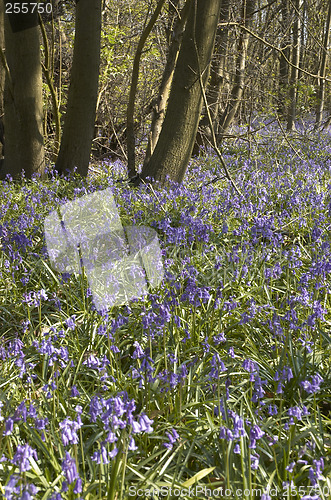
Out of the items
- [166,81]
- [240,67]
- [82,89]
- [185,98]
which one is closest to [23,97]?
[82,89]

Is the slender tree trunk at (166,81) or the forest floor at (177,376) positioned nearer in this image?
the forest floor at (177,376)

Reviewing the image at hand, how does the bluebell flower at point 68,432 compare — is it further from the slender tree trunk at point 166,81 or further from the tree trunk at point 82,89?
the tree trunk at point 82,89

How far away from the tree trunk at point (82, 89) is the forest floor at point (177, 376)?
6.92 feet

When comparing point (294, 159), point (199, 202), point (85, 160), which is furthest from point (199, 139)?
point (199, 202)

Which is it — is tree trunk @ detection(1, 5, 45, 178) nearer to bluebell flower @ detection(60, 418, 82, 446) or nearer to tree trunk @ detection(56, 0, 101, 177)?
tree trunk @ detection(56, 0, 101, 177)

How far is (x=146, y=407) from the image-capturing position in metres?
2.05

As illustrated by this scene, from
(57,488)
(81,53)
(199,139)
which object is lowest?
(199,139)

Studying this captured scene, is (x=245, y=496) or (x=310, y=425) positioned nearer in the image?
(x=245, y=496)

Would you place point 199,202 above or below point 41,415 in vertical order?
below

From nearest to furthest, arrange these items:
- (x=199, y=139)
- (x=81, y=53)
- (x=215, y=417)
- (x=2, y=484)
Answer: (x=2, y=484)
(x=215, y=417)
(x=81, y=53)
(x=199, y=139)

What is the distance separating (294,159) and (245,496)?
8.02 metres

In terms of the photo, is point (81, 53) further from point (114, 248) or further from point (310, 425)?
point (310, 425)

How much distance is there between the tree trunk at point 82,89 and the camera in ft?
21.0

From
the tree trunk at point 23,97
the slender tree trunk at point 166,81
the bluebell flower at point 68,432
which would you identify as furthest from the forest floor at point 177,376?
the slender tree trunk at point 166,81
